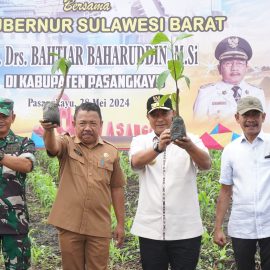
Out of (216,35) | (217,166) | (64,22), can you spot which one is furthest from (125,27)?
(217,166)

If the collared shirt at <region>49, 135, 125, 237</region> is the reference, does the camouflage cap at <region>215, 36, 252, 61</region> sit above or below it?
above

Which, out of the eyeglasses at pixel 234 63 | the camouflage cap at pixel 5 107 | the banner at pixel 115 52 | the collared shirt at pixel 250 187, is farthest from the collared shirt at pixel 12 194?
the eyeglasses at pixel 234 63

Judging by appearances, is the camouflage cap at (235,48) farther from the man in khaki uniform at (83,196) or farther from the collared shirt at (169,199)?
the man in khaki uniform at (83,196)

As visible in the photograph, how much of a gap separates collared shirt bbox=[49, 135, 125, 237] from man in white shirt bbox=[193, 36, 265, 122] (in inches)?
66.1

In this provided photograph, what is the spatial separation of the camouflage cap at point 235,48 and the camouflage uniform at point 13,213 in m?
2.27

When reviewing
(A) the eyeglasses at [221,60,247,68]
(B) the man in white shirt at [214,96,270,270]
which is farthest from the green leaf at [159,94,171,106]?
(A) the eyeglasses at [221,60,247,68]

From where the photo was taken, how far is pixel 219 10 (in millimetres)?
3998

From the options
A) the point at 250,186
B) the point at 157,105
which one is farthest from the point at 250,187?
the point at 157,105

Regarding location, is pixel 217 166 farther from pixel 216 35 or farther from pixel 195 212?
pixel 195 212

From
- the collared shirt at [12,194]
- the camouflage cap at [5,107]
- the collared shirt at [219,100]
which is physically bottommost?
the collared shirt at [12,194]

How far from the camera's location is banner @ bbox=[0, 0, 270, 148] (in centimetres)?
397

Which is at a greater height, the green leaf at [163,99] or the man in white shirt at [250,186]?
the green leaf at [163,99]

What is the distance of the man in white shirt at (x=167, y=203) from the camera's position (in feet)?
7.81

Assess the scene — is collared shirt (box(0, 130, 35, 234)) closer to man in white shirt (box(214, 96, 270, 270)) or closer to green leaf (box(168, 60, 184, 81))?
green leaf (box(168, 60, 184, 81))
